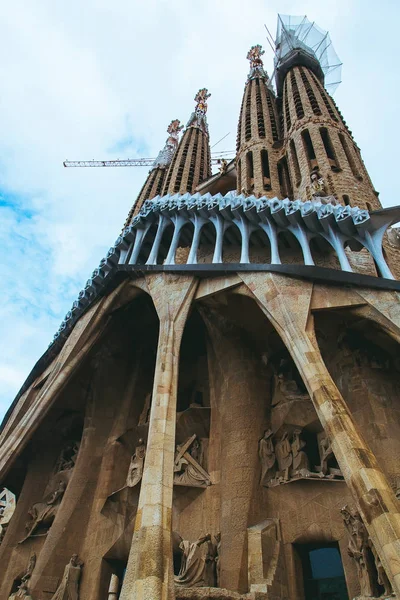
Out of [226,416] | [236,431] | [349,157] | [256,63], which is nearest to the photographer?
[236,431]

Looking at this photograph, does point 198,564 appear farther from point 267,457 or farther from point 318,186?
point 318,186

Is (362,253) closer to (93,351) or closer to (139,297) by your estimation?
(139,297)

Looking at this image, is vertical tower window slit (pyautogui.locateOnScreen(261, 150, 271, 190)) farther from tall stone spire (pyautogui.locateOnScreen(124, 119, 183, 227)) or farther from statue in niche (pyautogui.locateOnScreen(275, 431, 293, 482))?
statue in niche (pyautogui.locateOnScreen(275, 431, 293, 482))

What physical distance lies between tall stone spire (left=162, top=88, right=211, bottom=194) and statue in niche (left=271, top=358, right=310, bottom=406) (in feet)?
45.0

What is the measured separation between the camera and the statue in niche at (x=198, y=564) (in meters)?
6.85

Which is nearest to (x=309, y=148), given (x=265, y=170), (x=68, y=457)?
(x=265, y=170)

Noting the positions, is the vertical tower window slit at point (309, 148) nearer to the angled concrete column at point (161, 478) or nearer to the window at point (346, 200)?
the window at point (346, 200)

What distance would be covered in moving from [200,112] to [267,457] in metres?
28.6

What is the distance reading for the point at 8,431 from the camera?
1089cm

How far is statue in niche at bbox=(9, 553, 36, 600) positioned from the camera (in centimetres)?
880

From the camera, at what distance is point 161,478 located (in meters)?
6.12

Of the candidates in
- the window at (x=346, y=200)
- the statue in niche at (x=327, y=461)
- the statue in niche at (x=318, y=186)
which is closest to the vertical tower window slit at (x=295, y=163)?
the statue in niche at (x=318, y=186)

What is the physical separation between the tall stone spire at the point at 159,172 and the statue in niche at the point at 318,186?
11.4 metres

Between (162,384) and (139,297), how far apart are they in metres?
3.96
